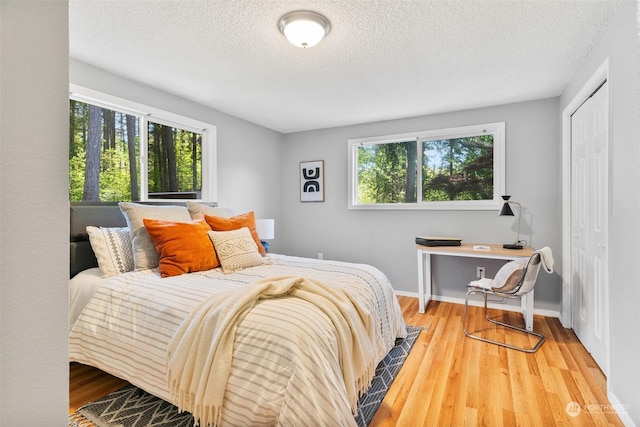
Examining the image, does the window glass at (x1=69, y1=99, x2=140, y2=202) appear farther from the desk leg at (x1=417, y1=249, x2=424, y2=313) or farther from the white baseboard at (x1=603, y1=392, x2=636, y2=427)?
the white baseboard at (x1=603, y1=392, x2=636, y2=427)

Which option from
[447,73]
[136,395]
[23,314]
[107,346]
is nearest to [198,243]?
[107,346]

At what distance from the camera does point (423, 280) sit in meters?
3.81

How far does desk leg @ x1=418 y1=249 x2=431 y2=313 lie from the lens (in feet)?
11.6

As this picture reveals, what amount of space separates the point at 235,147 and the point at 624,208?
3.76 m

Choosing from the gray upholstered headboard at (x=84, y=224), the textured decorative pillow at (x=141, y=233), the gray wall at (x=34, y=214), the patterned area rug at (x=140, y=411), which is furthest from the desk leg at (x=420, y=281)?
the gray wall at (x=34, y=214)

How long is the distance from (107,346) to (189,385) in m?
0.77

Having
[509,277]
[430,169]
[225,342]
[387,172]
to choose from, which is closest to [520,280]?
[509,277]

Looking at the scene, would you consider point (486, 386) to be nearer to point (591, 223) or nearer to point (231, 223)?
point (591, 223)

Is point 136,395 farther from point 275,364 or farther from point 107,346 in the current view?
point 275,364

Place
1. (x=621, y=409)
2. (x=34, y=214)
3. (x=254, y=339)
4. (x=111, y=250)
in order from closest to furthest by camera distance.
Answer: (x=34, y=214), (x=254, y=339), (x=621, y=409), (x=111, y=250)

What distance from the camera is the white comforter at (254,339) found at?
136 centimetres

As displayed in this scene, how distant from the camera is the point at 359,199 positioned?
4.62m

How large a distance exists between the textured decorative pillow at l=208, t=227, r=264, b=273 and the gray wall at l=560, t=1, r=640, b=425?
235 cm

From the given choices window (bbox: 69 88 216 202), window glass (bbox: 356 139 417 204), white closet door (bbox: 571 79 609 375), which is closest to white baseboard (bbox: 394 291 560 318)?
white closet door (bbox: 571 79 609 375)
